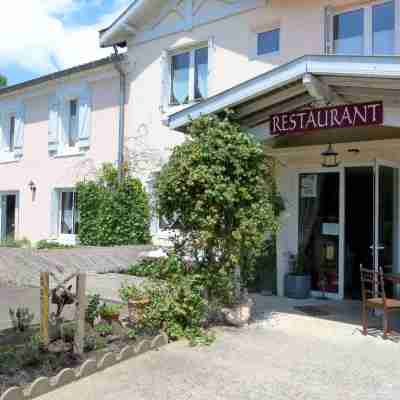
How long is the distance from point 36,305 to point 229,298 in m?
3.23

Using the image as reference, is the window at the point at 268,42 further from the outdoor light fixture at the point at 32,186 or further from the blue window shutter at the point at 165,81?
the outdoor light fixture at the point at 32,186

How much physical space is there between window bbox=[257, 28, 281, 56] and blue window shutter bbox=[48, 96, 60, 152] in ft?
22.9

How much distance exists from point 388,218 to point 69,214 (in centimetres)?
980

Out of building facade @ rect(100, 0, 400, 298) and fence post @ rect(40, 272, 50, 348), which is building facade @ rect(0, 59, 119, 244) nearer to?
building facade @ rect(100, 0, 400, 298)

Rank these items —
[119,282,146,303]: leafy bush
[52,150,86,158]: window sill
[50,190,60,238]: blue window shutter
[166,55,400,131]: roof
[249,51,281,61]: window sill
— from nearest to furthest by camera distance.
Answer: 1. [166,55,400,131]: roof
2. [119,282,146,303]: leafy bush
3. [249,51,281,61]: window sill
4. [52,150,86,158]: window sill
5. [50,190,60,238]: blue window shutter

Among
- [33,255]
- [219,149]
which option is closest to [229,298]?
[219,149]

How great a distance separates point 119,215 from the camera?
1251cm

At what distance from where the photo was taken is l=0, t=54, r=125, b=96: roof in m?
13.2

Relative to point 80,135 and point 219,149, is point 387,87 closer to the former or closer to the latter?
point 219,149

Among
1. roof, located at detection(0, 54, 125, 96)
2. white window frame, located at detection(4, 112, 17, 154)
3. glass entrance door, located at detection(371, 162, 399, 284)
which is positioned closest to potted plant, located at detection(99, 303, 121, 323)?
glass entrance door, located at detection(371, 162, 399, 284)

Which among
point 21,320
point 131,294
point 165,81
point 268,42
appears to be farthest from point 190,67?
point 21,320

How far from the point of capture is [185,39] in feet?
39.1

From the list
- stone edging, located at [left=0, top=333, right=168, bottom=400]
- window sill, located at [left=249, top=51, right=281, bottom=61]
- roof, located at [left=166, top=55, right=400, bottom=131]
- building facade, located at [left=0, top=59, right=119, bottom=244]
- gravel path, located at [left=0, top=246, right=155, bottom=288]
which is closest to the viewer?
stone edging, located at [left=0, top=333, right=168, bottom=400]

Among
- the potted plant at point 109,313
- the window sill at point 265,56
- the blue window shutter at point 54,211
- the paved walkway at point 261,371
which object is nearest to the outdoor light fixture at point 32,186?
the blue window shutter at point 54,211
